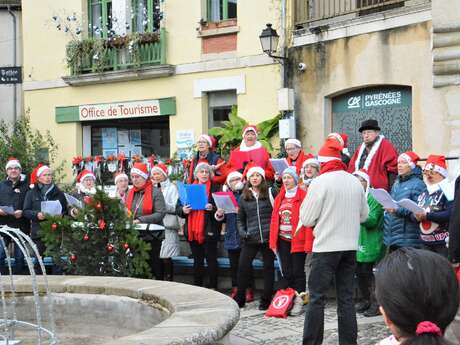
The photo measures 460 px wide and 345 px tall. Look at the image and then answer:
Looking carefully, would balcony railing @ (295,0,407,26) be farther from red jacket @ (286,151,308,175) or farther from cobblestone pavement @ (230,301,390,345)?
cobblestone pavement @ (230,301,390,345)

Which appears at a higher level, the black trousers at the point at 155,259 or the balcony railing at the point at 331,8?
the balcony railing at the point at 331,8

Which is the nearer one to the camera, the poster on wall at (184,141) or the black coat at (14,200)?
the black coat at (14,200)

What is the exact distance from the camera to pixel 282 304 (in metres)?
8.50

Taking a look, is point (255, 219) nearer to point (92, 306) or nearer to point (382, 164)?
point (382, 164)

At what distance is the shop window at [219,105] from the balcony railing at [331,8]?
2.41 metres

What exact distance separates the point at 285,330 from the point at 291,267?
108cm

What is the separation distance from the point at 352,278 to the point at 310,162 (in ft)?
8.02

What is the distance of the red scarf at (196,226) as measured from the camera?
956cm

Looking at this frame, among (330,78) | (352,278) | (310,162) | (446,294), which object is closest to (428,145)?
(330,78)

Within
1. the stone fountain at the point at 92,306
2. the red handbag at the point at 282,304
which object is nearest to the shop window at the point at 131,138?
the red handbag at the point at 282,304

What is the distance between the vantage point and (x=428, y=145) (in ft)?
41.0

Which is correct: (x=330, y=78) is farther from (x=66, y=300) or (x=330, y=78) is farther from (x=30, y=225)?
(x=66, y=300)

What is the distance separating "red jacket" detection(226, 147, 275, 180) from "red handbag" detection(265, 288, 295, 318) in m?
2.01

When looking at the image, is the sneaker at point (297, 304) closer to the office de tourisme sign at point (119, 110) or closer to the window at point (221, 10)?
the window at point (221, 10)
